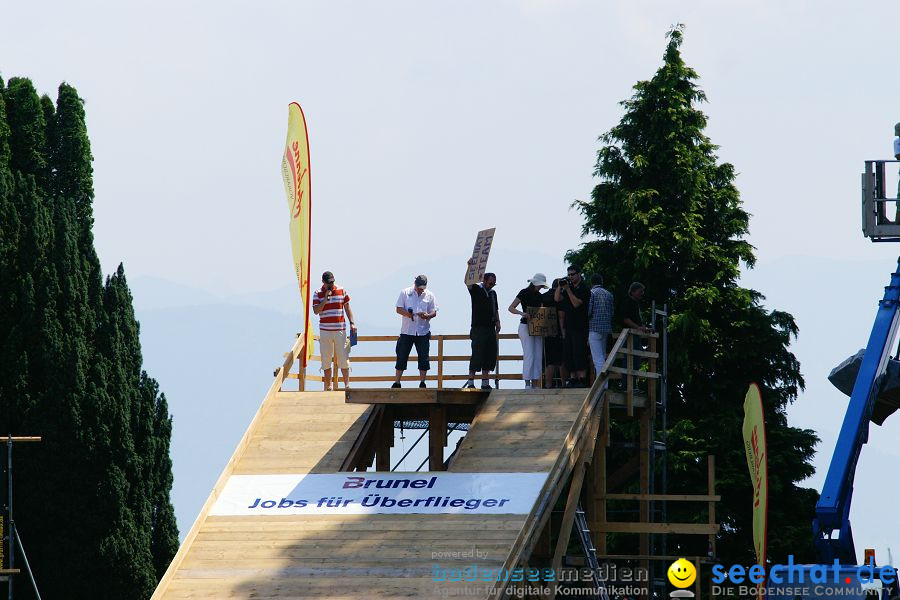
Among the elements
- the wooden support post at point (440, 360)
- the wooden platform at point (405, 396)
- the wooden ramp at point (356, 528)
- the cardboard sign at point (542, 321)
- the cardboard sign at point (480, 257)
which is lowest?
the wooden ramp at point (356, 528)

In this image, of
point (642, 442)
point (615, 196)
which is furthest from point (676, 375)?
point (642, 442)

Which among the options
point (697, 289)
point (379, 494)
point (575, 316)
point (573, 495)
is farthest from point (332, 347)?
point (697, 289)

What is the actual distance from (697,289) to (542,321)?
37.1ft

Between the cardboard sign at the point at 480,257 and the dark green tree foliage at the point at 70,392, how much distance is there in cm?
1038

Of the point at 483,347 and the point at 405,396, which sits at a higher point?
the point at 483,347

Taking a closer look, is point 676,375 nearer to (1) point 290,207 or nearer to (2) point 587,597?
(2) point 587,597

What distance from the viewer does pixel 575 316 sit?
23.3 m

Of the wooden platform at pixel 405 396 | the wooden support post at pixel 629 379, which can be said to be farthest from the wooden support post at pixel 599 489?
the wooden platform at pixel 405 396

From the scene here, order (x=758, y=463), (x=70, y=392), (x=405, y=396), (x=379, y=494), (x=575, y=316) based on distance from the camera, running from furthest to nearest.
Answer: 1. (x=70, y=392)
2. (x=575, y=316)
3. (x=405, y=396)
4. (x=379, y=494)
5. (x=758, y=463)

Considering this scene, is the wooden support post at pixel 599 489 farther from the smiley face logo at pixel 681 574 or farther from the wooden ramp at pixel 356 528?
the smiley face logo at pixel 681 574

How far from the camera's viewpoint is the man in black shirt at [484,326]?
23.5 m

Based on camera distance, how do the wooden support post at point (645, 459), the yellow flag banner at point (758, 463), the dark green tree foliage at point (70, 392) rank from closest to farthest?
1. the yellow flag banner at point (758, 463)
2. the wooden support post at point (645, 459)
3. the dark green tree foliage at point (70, 392)

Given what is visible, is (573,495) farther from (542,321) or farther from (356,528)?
(542,321)

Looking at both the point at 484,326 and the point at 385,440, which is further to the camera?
the point at 385,440
